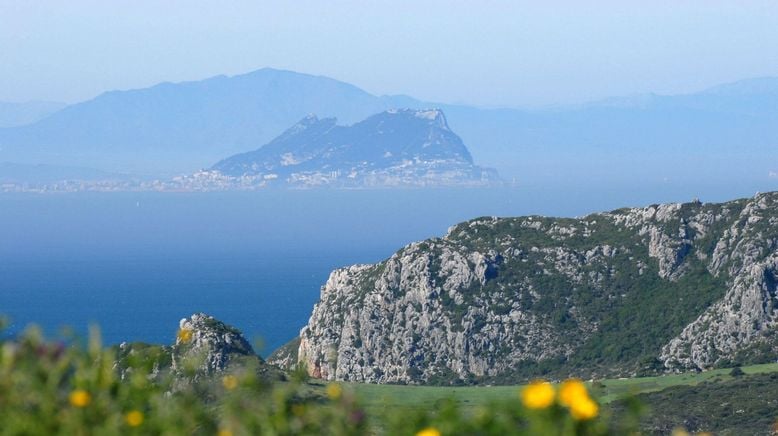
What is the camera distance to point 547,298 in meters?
107

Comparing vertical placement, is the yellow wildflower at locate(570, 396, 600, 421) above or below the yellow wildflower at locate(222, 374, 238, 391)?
above


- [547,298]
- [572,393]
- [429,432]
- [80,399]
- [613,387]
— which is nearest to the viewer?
[572,393]

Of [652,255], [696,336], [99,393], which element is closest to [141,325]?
[652,255]

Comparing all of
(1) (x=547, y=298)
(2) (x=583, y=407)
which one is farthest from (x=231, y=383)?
(1) (x=547, y=298)

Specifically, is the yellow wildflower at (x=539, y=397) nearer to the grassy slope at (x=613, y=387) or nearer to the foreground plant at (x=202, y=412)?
the foreground plant at (x=202, y=412)

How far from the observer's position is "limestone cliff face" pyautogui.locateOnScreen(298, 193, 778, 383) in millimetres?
100750

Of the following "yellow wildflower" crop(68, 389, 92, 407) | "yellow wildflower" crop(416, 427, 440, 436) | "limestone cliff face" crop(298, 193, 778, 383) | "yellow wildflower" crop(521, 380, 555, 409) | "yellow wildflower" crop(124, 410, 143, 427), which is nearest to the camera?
"yellow wildflower" crop(521, 380, 555, 409)

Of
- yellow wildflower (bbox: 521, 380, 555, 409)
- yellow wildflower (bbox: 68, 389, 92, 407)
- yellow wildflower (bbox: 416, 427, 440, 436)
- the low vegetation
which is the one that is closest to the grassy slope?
the low vegetation

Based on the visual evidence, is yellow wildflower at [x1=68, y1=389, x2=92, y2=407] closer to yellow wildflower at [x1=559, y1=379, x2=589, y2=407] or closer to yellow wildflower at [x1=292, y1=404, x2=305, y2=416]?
yellow wildflower at [x1=292, y1=404, x2=305, y2=416]

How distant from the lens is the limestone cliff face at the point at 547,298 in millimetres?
100750

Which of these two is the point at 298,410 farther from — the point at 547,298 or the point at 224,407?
the point at 547,298

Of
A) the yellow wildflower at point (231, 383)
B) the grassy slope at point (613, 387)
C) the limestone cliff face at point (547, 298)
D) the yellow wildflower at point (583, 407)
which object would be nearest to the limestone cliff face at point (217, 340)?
the grassy slope at point (613, 387)

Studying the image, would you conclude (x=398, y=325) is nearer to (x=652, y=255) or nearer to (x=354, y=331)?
(x=354, y=331)

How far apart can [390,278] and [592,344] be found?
59.9ft
